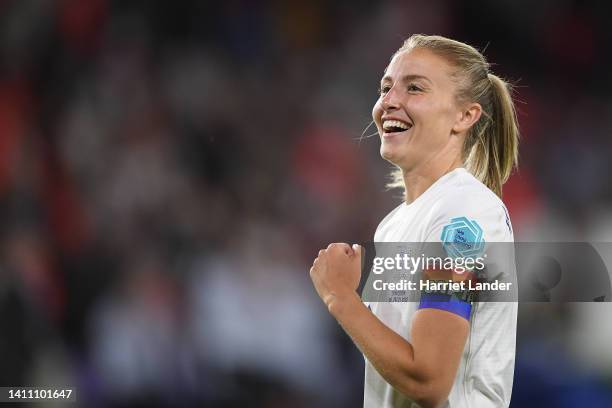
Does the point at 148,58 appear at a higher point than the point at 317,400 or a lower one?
higher

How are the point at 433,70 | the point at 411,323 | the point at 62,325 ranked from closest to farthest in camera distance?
the point at 411,323 → the point at 433,70 → the point at 62,325

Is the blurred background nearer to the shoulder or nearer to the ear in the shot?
the ear

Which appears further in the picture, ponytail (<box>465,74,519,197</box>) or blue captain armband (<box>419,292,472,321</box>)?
ponytail (<box>465,74,519,197</box>)

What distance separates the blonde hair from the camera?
2047mm

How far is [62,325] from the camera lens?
4.16m

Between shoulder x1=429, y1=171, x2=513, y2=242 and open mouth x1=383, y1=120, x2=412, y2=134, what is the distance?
296mm

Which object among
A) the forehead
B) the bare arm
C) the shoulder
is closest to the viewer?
the bare arm

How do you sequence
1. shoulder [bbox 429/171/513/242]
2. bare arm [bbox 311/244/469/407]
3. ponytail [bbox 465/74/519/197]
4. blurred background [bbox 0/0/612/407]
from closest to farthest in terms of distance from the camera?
1. bare arm [bbox 311/244/469/407]
2. shoulder [bbox 429/171/513/242]
3. ponytail [bbox 465/74/519/197]
4. blurred background [bbox 0/0/612/407]

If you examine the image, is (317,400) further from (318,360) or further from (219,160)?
(219,160)

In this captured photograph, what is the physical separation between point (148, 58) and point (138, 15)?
36 cm

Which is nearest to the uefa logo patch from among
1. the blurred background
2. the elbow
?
the elbow

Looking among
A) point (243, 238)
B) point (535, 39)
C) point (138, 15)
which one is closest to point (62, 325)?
point (243, 238)

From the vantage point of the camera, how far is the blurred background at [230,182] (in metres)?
3.85

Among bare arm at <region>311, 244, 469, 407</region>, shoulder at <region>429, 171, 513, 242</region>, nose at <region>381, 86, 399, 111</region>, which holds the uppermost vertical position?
nose at <region>381, 86, 399, 111</region>
